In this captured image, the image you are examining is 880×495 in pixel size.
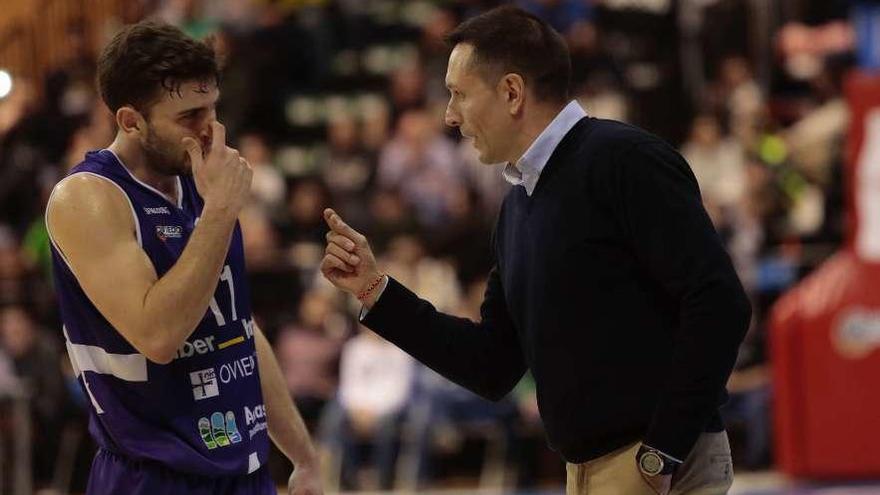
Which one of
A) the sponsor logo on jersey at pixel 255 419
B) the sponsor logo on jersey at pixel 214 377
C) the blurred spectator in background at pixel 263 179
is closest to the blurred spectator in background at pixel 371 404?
the blurred spectator in background at pixel 263 179

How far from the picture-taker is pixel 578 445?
13.5ft

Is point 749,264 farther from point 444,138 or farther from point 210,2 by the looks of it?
point 210,2

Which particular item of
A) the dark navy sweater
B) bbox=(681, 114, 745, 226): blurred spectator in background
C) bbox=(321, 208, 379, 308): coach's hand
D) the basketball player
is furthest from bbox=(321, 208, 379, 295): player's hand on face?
bbox=(681, 114, 745, 226): blurred spectator in background

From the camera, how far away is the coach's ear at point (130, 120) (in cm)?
407

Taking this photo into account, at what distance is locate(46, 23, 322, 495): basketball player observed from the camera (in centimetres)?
392

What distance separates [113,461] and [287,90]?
1310cm

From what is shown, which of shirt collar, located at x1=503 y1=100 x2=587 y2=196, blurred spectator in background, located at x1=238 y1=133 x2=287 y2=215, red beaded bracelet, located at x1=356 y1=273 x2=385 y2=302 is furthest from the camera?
blurred spectator in background, located at x1=238 y1=133 x2=287 y2=215

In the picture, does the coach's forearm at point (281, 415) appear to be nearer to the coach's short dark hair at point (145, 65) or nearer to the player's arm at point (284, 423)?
the player's arm at point (284, 423)

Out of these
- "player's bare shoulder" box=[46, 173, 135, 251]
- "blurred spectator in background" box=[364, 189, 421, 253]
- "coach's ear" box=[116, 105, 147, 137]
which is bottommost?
"blurred spectator in background" box=[364, 189, 421, 253]

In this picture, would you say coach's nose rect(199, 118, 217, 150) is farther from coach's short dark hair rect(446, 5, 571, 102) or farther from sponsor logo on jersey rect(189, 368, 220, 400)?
coach's short dark hair rect(446, 5, 571, 102)

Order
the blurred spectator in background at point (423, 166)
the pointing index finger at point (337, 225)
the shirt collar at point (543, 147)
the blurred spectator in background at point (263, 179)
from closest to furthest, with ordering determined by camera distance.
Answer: the shirt collar at point (543, 147) < the pointing index finger at point (337, 225) < the blurred spectator in background at point (423, 166) < the blurred spectator in background at point (263, 179)

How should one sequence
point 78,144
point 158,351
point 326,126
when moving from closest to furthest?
point 158,351
point 78,144
point 326,126

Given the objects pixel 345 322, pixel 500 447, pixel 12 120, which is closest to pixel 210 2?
pixel 12 120

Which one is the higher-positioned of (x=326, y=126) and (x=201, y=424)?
(x=201, y=424)
